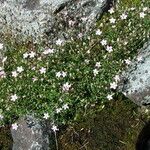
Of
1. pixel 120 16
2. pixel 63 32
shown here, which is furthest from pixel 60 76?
pixel 120 16

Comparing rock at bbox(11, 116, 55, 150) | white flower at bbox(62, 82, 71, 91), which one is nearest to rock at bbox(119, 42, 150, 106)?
white flower at bbox(62, 82, 71, 91)

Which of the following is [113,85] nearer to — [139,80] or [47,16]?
[139,80]

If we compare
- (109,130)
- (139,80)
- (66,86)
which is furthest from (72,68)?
(109,130)

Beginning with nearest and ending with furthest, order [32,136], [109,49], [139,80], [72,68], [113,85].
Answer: [32,136], [139,80], [113,85], [72,68], [109,49]

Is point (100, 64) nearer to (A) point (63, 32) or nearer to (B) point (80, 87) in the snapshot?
(B) point (80, 87)

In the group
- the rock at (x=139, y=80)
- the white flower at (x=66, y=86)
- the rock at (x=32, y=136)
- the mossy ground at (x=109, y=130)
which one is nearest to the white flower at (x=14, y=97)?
the rock at (x=32, y=136)

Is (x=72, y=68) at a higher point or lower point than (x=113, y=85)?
higher
